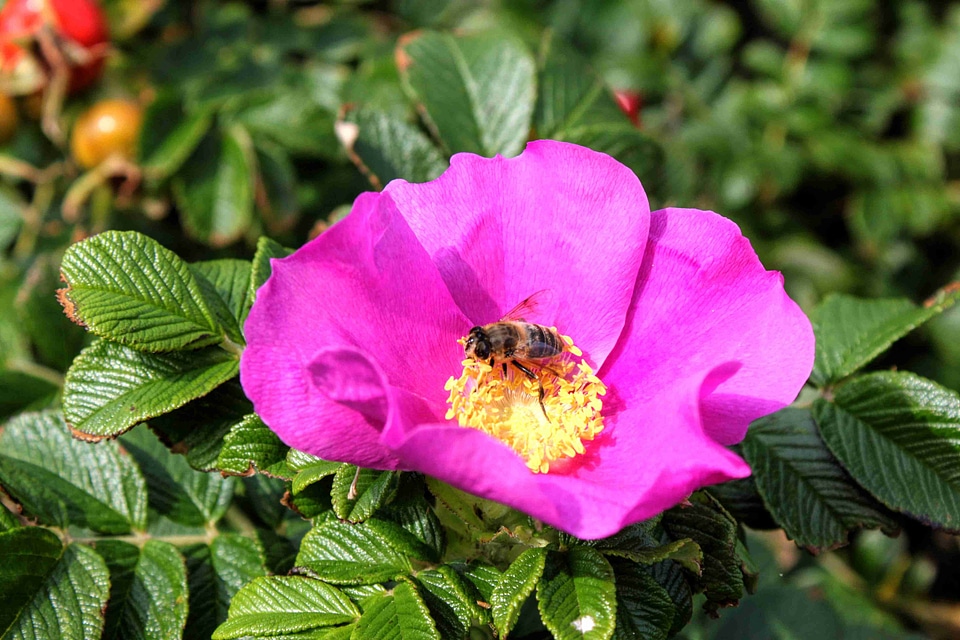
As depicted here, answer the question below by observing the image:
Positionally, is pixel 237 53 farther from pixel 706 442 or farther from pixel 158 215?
pixel 706 442

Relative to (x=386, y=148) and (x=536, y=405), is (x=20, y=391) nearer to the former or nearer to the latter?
(x=386, y=148)

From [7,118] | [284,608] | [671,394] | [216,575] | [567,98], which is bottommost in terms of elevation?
[216,575]

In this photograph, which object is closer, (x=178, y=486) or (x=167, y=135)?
(x=178, y=486)

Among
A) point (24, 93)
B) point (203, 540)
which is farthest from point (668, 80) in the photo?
point (203, 540)

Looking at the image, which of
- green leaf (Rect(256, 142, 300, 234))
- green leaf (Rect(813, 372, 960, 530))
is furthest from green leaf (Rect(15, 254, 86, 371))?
green leaf (Rect(813, 372, 960, 530))

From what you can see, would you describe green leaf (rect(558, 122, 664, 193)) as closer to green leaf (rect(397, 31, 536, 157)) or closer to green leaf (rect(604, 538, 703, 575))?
green leaf (rect(397, 31, 536, 157))

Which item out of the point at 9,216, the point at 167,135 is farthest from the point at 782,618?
the point at 9,216
